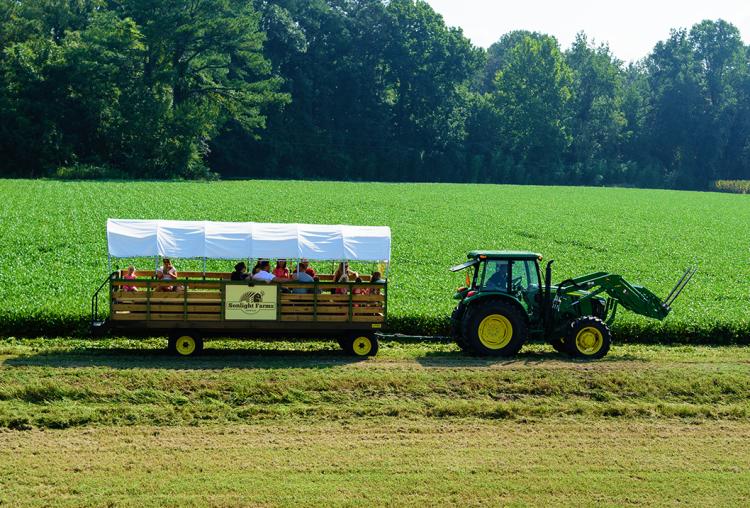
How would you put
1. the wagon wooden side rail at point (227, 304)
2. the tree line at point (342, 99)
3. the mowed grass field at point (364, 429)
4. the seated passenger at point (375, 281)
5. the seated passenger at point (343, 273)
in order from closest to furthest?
the mowed grass field at point (364, 429) → the wagon wooden side rail at point (227, 304) → the seated passenger at point (375, 281) → the seated passenger at point (343, 273) → the tree line at point (342, 99)

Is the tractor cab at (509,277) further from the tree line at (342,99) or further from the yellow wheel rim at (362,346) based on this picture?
the tree line at (342,99)

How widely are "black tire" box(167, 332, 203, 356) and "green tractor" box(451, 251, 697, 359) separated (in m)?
5.17

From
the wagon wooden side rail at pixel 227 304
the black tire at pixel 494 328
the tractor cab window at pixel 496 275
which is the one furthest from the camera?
the tractor cab window at pixel 496 275

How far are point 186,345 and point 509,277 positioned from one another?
21.5ft

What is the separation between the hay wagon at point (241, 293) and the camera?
56.5ft

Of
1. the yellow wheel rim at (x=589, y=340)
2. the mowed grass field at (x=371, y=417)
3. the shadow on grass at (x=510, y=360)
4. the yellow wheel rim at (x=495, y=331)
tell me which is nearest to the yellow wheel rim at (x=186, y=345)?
the mowed grass field at (x=371, y=417)

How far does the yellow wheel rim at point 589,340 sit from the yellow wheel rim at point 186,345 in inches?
302

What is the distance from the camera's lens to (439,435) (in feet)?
44.6

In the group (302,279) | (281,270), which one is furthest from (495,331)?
(281,270)

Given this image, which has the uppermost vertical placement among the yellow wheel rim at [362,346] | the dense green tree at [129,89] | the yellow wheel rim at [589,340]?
the dense green tree at [129,89]

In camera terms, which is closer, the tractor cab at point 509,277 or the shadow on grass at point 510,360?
the shadow on grass at point 510,360

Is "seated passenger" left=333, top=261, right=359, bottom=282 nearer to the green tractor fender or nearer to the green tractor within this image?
the green tractor

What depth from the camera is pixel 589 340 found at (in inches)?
713

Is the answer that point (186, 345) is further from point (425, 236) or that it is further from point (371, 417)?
point (425, 236)
